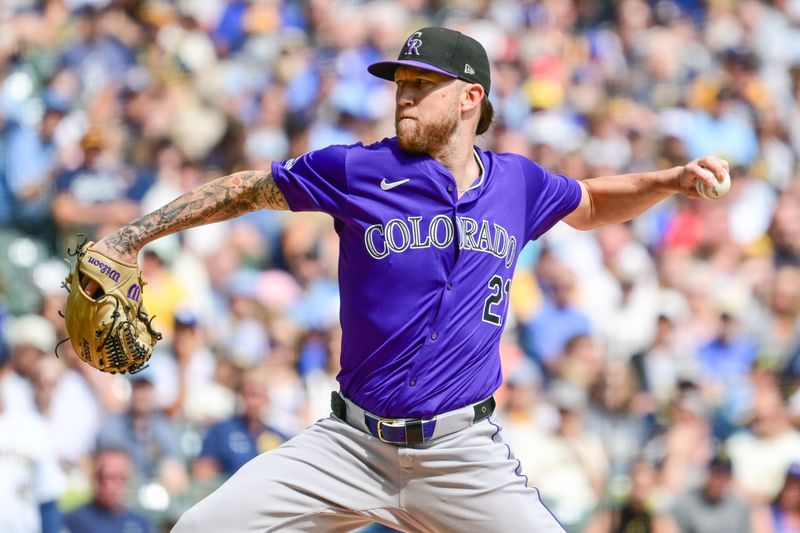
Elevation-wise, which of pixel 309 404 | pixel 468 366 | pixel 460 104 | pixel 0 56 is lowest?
pixel 309 404

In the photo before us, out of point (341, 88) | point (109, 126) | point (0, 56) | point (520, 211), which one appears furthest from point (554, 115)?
point (520, 211)

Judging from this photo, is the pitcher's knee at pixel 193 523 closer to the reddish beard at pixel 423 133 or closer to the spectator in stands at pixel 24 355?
the reddish beard at pixel 423 133

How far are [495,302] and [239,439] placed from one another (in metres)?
3.31

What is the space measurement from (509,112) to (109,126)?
3381 millimetres

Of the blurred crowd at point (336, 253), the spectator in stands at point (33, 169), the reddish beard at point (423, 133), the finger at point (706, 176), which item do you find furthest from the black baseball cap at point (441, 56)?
the spectator in stands at point (33, 169)

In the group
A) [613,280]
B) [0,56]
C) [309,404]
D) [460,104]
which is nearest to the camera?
[460,104]

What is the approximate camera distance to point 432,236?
416cm

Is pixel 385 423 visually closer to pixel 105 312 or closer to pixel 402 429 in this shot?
pixel 402 429

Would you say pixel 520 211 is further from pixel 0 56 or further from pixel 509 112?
pixel 0 56

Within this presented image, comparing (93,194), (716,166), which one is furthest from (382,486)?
(93,194)

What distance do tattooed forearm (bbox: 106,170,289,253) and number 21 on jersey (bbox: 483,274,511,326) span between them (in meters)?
0.80

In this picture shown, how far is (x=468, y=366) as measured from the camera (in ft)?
13.7

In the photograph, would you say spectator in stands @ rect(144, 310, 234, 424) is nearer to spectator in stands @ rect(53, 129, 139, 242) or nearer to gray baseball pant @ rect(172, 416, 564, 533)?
spectator in stands @ rect(53, 129, 139, 242)

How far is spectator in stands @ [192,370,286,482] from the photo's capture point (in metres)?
7.11
